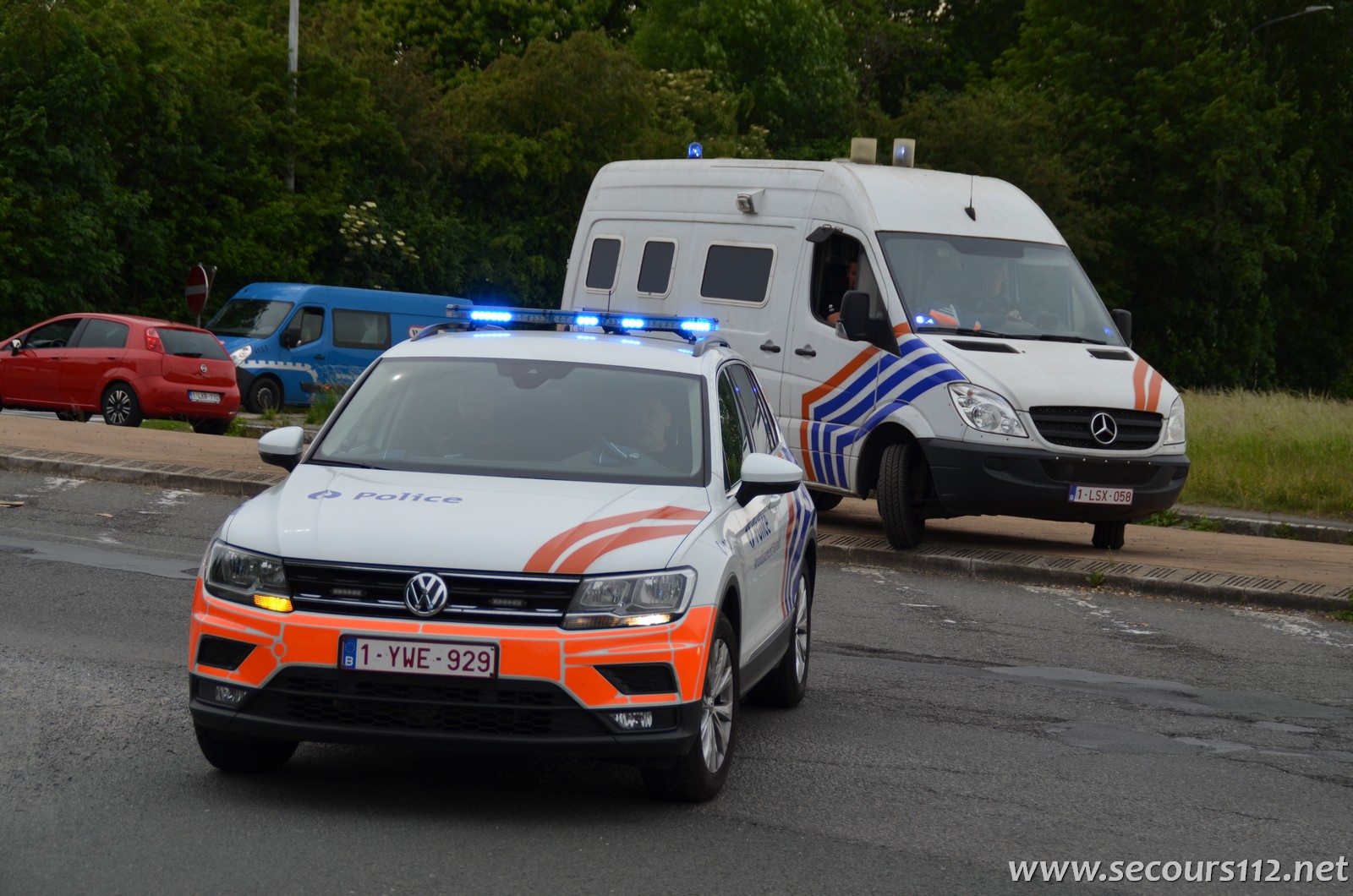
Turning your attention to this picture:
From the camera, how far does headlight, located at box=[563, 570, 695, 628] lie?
5.68m

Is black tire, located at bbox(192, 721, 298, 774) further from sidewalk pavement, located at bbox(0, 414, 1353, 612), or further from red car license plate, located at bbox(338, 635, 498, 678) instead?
sidewalk pavement, located at bbox(0, 414, 1353, 612)

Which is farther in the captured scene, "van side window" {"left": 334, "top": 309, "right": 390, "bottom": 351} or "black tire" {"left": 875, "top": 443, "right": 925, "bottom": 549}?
"van side window" {"left": 334, "top": 309, "right": 390, "bottom": 351}

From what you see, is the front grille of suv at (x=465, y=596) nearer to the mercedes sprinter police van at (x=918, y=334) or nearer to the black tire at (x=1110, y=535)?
the mercedes sprinter police van at (x=918, y=334)

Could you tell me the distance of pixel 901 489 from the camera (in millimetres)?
13445

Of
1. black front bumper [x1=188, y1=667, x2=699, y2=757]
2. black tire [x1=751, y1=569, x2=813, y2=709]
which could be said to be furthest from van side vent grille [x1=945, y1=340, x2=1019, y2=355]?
black front bumper [x1=188, y1=667, x2=699, y2=757]

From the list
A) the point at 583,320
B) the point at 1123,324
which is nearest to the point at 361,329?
the point at 1123,324

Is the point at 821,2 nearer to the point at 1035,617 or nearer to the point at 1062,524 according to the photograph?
the point at 1062,524

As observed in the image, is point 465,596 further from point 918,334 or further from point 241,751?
point 918,334

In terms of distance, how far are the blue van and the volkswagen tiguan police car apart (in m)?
23.2

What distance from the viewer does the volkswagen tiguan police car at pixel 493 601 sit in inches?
221

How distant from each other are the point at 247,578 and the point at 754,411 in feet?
9.82

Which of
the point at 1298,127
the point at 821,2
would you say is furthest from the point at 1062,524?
the point at 821,2

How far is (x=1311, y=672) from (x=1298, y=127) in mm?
47954

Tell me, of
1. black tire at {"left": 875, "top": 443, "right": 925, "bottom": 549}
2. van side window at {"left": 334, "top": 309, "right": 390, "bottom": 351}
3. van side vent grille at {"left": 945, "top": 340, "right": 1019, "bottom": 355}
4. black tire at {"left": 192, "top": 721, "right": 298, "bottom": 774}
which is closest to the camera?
black tire at {"left": 192, "top": 721, "right": 298, "bottom": 774}
